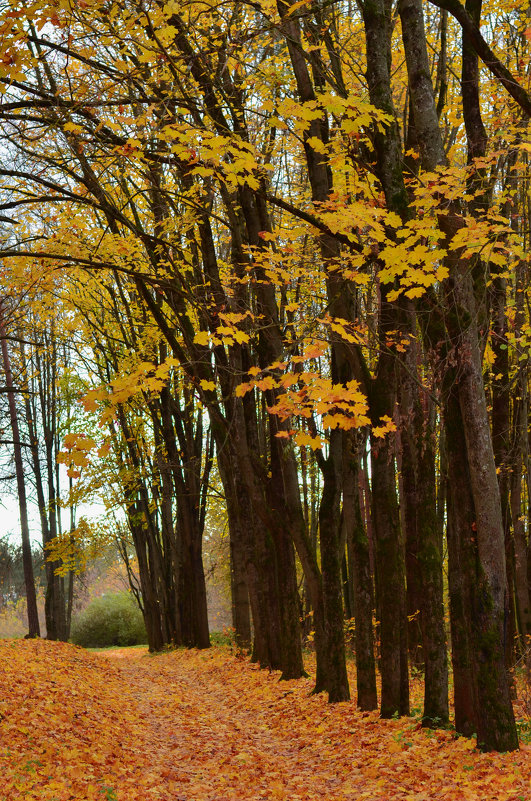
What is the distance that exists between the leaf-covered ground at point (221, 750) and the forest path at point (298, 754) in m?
0.01

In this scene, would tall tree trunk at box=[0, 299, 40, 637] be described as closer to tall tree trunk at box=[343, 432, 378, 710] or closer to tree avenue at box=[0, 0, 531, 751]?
tree avenue at box=[0, 0, 531, 751]

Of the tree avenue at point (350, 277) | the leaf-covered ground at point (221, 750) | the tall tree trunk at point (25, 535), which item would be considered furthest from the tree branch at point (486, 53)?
the tall tree trunk at point (25, 535)

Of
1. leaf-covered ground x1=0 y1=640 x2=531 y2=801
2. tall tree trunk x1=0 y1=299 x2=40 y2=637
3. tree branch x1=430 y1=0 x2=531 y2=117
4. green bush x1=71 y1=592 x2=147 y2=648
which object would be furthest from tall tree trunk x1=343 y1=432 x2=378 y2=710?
green bush x1=71 y1=592 x2=147 y2=648

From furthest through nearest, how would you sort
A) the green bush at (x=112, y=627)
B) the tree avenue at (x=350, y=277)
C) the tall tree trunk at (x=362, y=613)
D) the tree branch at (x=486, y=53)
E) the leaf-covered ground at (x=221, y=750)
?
the green bush at (x=112, y=627), the tall tree trunk at (x=362, y=613), the tree avenue at (x=350, y=277), the leaf-covered ground at (x=221, y=750), the tree branch at (x=486, y=53)

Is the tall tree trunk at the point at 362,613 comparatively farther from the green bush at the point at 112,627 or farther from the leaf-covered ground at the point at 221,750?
the green bush at the point at 112,627

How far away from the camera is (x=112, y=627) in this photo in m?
31.5

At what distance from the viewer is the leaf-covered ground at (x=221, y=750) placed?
545cm

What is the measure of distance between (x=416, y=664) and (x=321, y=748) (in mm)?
5822

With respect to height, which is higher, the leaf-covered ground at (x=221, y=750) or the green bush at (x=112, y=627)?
the leaf-covered ground at (x=221, y=750)

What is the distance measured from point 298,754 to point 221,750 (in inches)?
36.6

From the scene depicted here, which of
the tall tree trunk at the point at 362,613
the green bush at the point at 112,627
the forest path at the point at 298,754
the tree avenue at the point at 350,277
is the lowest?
the green bush at the point at 112,627

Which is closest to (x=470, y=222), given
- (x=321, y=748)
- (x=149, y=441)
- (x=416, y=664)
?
(x=321, y=748)

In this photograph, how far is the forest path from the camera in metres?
5.49

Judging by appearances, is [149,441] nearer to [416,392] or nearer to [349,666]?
[349,666]
